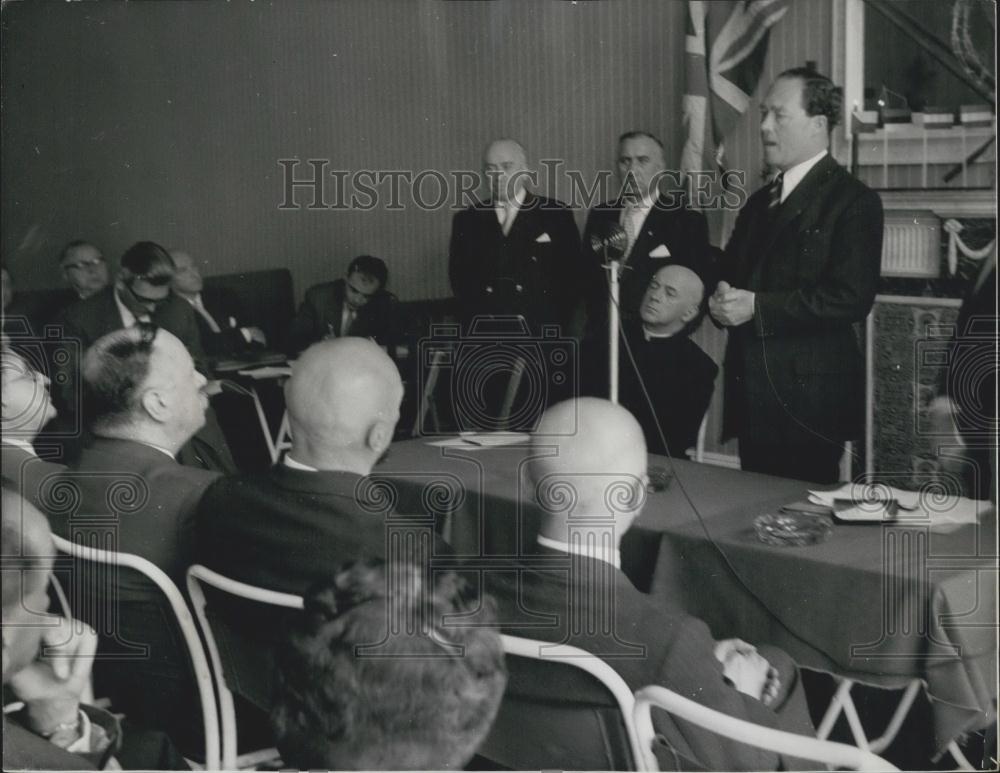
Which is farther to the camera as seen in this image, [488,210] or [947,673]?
[488,210]

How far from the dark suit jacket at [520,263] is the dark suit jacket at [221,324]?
0.46m

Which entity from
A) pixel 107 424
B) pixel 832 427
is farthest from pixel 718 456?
pixel 107 424

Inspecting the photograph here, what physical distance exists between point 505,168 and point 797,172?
1.85 ft

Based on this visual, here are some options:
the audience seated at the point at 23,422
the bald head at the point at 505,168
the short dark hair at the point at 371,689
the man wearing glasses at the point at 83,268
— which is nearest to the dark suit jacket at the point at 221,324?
the man wearing glasses at the point at 83,268

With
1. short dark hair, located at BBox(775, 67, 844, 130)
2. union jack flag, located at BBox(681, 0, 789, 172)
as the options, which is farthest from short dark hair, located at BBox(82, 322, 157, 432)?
short dark hair, located at BBox(775, 67, 844, 130)

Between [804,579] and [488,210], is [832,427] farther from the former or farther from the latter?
[488,210]

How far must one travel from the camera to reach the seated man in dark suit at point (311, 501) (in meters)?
1.96

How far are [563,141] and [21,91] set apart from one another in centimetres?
112

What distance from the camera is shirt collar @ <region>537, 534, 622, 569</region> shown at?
1766 millimetres

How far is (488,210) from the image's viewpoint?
2.19m

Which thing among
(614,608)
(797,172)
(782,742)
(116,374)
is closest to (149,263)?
(116,374)

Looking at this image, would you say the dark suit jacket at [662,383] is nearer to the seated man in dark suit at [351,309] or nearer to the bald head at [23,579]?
the seated man in dark suit at [351,309]

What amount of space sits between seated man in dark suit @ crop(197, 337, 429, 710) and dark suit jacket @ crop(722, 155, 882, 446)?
728mm

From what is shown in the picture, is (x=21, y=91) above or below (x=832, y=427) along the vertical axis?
above
